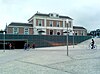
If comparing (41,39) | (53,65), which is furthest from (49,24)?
(53,65)

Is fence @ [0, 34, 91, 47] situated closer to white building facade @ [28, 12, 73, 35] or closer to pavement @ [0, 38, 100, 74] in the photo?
white building facade @ [28, 12, 73, 35]

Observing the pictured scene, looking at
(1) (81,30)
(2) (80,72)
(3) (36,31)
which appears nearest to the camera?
(2) (80,72)

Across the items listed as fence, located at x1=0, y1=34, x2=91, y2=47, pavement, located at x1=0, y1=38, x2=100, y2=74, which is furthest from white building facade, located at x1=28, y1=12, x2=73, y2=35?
pavement, located at x1=0, y1=38, x2=100, y2=74

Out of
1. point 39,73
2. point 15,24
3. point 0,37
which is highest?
point 15,24

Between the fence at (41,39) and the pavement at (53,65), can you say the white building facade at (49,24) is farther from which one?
the pavement at (53,65)

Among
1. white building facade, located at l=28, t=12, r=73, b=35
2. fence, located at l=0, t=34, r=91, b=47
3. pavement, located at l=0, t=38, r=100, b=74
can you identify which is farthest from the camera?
white building facade, located at l=28, t=12, r=73, b=35

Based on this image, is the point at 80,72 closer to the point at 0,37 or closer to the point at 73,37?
the point at 0,37

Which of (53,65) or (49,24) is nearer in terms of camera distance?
(53,65)

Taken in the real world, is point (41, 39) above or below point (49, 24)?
below

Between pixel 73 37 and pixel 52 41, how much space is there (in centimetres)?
609

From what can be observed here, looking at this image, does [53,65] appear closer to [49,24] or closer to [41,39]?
[41,39]

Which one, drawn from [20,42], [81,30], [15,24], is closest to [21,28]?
[15,24]

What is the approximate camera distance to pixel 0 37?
152 feet

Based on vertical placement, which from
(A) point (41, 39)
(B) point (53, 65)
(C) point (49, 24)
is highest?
(C) point (49, 24)
